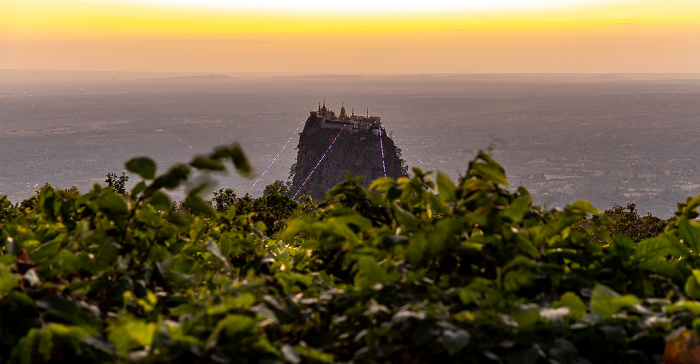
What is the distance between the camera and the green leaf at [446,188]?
2117 mm

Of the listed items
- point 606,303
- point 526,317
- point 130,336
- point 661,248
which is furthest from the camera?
point 661,248

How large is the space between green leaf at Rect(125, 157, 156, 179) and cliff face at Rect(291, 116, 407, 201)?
122m

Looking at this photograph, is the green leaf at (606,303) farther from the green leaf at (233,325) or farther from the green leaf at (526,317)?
the green leaf at (233,325)

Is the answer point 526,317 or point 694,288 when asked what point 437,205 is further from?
point 694,288

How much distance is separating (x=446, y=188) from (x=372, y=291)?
530 mm

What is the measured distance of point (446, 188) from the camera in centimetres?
214

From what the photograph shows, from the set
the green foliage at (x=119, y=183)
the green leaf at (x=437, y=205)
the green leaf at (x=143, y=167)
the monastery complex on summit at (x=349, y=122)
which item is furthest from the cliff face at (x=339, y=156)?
the green leaf at (x=143, y=167)

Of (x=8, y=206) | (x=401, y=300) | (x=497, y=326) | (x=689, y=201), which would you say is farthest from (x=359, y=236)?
(x=8, y=206)

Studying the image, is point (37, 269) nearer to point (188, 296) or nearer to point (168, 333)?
point (188, 296)

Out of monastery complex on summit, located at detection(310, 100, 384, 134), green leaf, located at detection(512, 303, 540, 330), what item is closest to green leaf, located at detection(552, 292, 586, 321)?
green leaf, located at detection(512, 303, 540, 330)

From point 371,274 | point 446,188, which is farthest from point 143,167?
point 446,188

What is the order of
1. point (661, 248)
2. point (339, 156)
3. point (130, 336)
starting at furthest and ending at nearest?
point (339, 156) < point (661, 248) < point (130, 336)

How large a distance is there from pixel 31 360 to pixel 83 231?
0.54m

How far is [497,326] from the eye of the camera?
1.70 m
